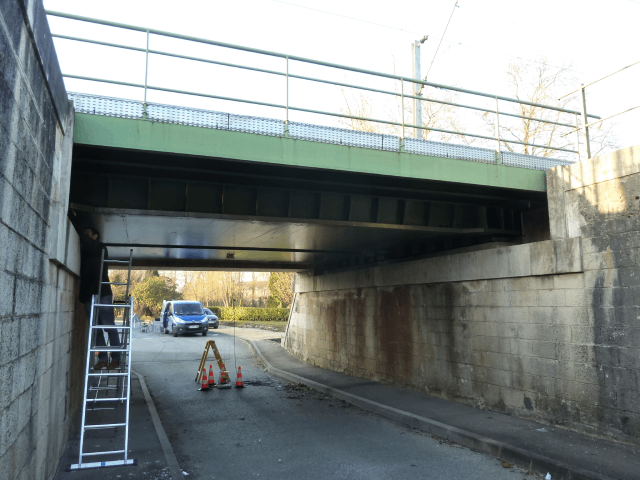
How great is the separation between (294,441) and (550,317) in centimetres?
505

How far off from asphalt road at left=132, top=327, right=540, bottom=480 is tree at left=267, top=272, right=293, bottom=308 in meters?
24.1

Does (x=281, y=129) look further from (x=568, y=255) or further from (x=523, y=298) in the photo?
(x=523, y=298)

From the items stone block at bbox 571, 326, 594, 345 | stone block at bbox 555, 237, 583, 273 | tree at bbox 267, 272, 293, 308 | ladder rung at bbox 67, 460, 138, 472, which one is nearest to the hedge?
tree at bbox 267, 272, 293, 308

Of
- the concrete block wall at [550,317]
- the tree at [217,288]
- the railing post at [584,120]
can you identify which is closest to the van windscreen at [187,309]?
the tree at [217,288]

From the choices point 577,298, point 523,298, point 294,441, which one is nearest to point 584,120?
point 577,298

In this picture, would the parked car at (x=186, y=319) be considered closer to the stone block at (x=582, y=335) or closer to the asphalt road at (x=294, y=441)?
the asphalt road at (x=294, y=441)

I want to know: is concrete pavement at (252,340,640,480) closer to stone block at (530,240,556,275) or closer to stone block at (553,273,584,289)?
stone block at (553,273,584,289)

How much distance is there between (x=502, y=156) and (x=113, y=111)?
701cm

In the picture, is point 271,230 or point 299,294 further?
point 299,294

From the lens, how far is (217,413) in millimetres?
10742

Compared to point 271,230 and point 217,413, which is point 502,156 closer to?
point 271,230

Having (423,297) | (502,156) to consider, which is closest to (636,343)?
(502,156)

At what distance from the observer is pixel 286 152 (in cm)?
791

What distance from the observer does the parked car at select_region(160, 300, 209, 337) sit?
106 feet
